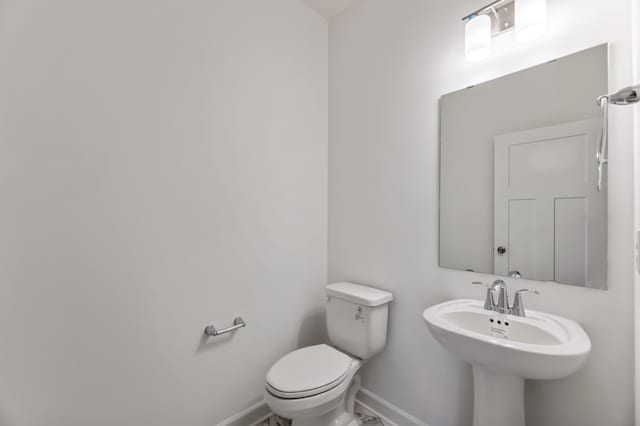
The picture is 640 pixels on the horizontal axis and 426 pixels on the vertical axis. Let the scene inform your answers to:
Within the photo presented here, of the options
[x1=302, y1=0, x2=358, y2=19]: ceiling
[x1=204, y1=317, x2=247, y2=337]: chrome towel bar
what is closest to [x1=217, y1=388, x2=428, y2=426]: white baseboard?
[x1=204, y1=317, x2=247, y2=337]: chrome towel bar

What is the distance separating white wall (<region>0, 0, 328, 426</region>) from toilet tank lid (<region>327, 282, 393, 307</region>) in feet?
0.90

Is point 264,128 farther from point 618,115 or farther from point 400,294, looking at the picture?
point 618,115

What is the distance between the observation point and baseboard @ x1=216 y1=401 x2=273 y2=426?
1.49 m

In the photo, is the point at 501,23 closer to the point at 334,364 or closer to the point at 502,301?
the point at 502,301

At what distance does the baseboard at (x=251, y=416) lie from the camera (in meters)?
1.49

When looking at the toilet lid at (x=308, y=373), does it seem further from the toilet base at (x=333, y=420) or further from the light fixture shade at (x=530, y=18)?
the light fixture shade at (x=530, y=18)

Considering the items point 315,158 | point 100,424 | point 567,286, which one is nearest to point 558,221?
point 567,286

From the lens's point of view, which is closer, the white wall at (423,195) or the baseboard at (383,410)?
the white wall at (423,195)

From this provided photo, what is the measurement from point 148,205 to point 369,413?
170 centimetres

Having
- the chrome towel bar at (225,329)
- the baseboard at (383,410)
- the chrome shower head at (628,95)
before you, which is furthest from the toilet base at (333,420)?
the chrome shower head at (628,95)

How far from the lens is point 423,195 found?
150cm

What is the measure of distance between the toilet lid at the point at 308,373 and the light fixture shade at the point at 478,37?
1.58 m

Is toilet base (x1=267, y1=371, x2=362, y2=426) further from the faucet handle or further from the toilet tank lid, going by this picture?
the faucet handle

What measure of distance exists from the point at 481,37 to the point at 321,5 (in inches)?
44.6
